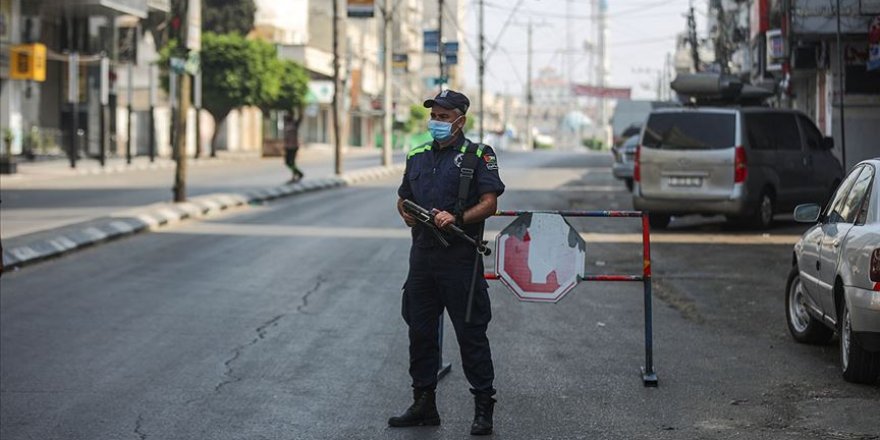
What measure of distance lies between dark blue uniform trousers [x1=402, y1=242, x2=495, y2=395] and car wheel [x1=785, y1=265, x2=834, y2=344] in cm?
356

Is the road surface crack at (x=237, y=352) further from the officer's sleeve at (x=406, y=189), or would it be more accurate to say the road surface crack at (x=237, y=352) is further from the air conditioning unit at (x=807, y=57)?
the air conditioning unit at (x=807, y=57)

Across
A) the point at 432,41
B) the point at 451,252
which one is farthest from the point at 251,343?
the point at 432,41

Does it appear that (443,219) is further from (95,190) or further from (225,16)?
(225,16)

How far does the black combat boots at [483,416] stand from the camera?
6965 mm

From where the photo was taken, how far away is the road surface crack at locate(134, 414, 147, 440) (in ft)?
23.0

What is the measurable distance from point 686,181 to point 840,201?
11.1 meters

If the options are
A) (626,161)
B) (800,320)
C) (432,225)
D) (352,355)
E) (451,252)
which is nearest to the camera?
(432,225)

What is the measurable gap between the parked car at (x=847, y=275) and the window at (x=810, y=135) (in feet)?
38.6

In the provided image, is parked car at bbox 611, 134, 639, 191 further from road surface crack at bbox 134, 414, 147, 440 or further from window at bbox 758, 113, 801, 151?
road surface crack at bbox 134, 414, 147, 440

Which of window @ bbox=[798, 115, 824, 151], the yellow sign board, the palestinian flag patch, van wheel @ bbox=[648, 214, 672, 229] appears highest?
the yellow sign board

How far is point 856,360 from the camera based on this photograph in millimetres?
8297

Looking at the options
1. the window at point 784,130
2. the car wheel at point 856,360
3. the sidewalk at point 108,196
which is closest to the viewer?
the car wheel at point 856,360

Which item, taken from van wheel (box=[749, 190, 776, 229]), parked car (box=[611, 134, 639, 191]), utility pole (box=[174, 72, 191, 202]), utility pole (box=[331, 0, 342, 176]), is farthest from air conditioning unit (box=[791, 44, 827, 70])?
utility pole (box=[331, 0, 342, 176])

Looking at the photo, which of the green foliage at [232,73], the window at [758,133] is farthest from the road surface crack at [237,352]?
the green foliage at [232,73]
